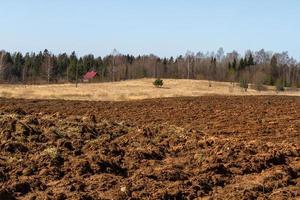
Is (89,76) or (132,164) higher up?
(89,76)

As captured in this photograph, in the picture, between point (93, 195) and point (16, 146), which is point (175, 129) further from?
point (93, 195)

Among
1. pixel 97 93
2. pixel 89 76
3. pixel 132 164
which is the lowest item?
pixel 132 164

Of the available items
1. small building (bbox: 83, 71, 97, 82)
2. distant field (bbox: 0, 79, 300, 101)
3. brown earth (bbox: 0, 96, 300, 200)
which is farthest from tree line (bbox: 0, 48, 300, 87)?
brown earth (bbox: 0, 96, 300, 200)

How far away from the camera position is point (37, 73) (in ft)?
333

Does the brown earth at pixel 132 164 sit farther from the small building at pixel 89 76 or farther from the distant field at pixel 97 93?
the small building at pixel 89 76

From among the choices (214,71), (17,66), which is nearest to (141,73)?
(214,71)

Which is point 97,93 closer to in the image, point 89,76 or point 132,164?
point 132,164

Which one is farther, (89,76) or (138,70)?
(138,70)

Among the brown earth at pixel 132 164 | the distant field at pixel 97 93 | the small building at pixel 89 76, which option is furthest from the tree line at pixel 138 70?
the brown earth at pixel 132 164

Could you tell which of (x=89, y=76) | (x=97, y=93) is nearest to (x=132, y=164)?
(x=97, y=93)

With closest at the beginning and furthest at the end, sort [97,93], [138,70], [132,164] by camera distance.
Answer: [132,164] < [97,93] < [138,70]

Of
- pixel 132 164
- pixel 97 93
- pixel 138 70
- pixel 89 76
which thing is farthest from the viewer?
pixel 138 70

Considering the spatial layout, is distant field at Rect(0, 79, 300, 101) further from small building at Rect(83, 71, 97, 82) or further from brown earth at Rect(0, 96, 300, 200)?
small building at Rect(83, 71, 97, 82)

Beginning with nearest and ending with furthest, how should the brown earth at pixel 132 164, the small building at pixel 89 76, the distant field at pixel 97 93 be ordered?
1. the brown earth at pixel 132 164
2. the distant field at pixel 97 93
3. the small building at pixel 89 76
